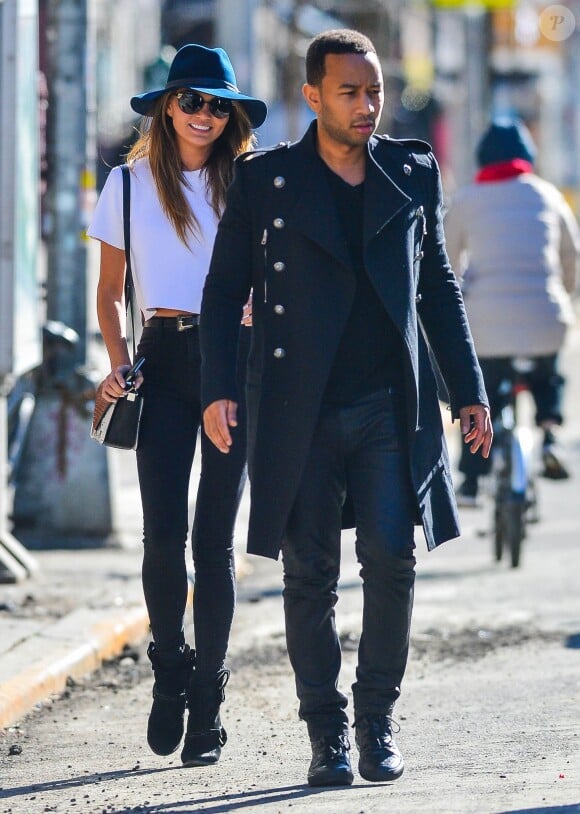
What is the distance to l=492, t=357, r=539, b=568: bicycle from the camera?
8.28 meters

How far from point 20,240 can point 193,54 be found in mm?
2878

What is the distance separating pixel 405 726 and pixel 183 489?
109cm

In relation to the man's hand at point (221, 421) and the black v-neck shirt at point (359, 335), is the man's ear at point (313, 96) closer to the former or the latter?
the black v-neck shirt at point (359, 335)

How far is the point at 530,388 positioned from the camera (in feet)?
28.2

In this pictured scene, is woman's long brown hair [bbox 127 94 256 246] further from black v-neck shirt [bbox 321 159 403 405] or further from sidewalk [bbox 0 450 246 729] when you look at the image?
sidewalk [bbox 0 450 246 729]

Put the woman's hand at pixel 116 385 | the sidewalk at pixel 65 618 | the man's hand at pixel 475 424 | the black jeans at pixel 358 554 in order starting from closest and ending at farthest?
the black jeans at pixel 358 554
the man's hand at pixel 475 424
the woman's hand at pixel 116 385
the sidewalk at pixel 65 618

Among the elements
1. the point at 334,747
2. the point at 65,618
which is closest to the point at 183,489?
the point at 334,747

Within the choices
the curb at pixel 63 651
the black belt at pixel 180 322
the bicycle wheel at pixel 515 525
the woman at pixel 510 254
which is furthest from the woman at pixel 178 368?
the bicycle wheel at pixel 515 525

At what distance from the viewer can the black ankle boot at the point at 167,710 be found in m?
4.73

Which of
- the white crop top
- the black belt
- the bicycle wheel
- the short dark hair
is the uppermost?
the short dark hair

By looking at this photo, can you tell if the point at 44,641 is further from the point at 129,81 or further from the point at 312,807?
the point at 129,81

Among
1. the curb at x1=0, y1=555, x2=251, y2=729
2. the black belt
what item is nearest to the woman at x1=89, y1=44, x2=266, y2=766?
the black belt

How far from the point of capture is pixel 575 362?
23078 millimetres

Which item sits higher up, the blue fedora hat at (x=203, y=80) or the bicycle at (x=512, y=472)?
the blue fedora hat at (x=203, y=80)
